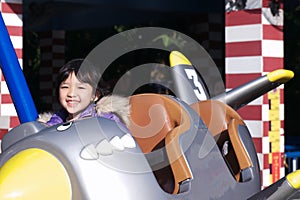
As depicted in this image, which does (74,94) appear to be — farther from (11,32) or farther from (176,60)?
(11,32)

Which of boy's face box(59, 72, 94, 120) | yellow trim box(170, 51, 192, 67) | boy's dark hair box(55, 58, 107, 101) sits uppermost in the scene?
boy's dark hair box(55, 58, 107, 101)

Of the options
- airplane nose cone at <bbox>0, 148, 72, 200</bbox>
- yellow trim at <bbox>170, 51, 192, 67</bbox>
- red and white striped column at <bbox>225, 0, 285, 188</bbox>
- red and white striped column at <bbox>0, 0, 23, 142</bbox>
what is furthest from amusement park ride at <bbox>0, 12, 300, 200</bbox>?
red and white striped column at <bbox>0, 0, 23, 142</bbox>

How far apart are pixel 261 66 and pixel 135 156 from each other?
2758 mm

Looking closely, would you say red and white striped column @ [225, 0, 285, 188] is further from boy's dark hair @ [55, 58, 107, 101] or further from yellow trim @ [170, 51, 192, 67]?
boy's dark hair @ [55, 58, 107, 101]

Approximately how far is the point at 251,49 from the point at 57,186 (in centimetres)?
301

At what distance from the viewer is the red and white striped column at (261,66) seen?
4.50 m

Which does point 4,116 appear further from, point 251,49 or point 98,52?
point 98,52

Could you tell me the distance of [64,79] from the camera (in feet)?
7.04

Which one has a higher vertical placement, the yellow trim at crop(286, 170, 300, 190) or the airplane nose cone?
the airplane nose cone

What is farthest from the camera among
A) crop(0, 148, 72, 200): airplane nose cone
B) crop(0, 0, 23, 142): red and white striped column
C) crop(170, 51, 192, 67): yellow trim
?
crop(0, 0, 23, 142): red and white striped column

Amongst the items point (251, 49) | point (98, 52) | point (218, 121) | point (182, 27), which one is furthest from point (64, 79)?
point (182, 27)

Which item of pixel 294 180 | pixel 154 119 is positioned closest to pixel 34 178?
pixel 154 119

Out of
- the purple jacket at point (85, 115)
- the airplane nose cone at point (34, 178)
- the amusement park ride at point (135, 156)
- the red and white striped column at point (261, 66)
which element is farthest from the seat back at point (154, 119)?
the red and white striped column at point (261, 66)

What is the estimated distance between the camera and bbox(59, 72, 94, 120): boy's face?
6.97ft
